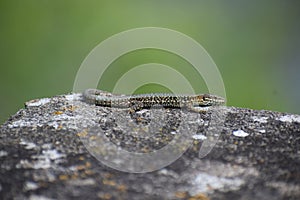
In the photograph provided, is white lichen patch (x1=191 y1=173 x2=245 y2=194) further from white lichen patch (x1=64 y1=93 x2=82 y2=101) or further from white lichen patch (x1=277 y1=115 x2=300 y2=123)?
white lichen patch (x1=64 y1=93 x2=82 y2=101)

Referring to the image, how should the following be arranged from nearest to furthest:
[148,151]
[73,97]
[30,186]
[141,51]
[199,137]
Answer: [30,186] → [148,151] → [199,137] → [73,97] → [141,51]

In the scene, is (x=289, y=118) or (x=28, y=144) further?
(x=289, y=118)

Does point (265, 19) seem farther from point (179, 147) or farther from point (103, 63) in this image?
point (179, 147)

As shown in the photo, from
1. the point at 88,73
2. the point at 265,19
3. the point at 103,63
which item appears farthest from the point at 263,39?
the point at 88,73

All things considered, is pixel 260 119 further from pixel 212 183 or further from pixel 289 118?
pixel 212 183

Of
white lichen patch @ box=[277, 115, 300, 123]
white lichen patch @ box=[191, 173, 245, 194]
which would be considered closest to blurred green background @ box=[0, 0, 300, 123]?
white lichen patch @ box=[277, 115, 300, 123]

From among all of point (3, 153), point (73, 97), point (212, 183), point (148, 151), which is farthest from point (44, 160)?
point (73, 97)
